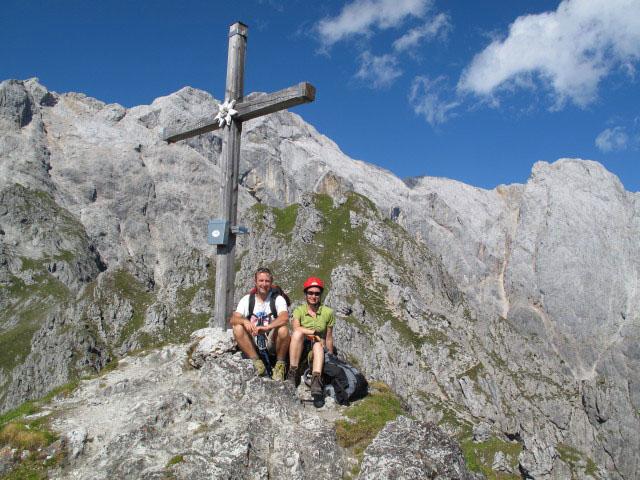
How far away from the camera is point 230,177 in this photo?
12109mm

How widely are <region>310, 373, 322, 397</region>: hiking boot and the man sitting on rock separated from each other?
0.89 meters

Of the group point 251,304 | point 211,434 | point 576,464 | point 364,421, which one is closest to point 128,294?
point 576,464

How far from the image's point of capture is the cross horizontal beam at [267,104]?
34.7 feet

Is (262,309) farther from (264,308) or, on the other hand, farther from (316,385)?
(316,385)

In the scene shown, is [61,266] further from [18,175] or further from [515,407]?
[515,407]

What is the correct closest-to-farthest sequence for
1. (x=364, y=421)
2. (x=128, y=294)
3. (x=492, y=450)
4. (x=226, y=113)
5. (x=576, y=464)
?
(x=364, y=421) < (x=226, y=113) < (x=492, y=450) < (x=576, y=464) < (x=128, y=294)

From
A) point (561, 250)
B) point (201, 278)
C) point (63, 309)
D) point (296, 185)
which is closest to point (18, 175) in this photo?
point (63, 309)

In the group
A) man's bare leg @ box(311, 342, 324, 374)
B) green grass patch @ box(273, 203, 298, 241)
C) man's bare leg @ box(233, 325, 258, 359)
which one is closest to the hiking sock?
man's bare leg @ box(233, 325, 258, 359)

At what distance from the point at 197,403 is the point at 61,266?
156952 mm

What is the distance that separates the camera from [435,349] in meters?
90.9

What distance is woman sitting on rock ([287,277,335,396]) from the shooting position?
10.1 m

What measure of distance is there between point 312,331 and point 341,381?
1.29 meters

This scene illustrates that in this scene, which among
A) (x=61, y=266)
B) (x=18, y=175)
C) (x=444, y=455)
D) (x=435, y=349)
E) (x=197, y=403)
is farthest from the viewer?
(x=18, y=175)

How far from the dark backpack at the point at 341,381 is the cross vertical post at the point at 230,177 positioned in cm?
295
